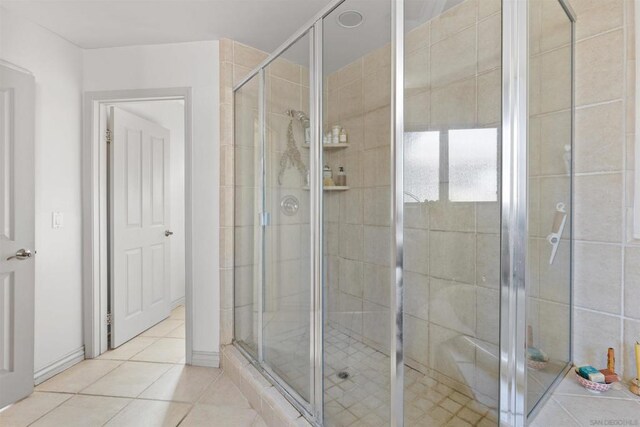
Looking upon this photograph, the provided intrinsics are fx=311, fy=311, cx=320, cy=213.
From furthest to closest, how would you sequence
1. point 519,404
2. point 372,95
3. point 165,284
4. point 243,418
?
1. point 165,284
2. point 243,418
3. point 372,95
4. point 519,404

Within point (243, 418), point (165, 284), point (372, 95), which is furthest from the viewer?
point (165, 284)

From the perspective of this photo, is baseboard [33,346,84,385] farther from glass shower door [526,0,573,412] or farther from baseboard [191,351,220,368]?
glass shower door [526,0,573,412]

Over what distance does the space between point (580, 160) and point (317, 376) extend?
5.08 ft

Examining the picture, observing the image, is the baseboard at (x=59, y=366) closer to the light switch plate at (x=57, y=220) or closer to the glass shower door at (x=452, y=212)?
the light switch plate at (x=57, y=220)

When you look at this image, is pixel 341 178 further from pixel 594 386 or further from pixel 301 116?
pixel 594 386

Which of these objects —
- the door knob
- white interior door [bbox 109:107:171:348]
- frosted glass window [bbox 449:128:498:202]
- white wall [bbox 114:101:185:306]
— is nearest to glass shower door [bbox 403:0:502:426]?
frosted glass window [bbox 449:128:498:202]

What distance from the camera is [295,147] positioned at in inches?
68.2

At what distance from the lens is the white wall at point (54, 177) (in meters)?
2.02

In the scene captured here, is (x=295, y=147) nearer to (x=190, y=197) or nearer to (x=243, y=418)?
(x=190, y=197)

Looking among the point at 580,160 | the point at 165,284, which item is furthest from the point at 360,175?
the point at 165,284

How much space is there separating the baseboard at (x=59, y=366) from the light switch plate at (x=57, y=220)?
94 centimetres

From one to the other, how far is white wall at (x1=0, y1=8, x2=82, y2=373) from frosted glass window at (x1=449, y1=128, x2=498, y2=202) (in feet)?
8.32

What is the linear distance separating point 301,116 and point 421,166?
2.37 ft

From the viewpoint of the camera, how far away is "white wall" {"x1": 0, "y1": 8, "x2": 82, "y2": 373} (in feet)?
6.63
